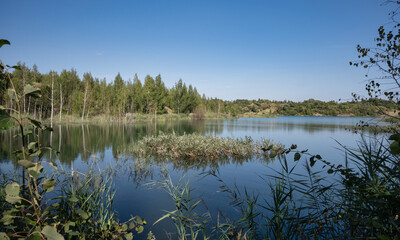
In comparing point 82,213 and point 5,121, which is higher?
point 5,121

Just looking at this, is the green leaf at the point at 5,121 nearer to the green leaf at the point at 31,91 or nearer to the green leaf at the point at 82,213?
the green leaf at the point at 31,91

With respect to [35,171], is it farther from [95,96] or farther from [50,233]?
[95,96]

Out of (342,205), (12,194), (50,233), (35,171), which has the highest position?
(35,171)

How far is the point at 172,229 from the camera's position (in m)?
5.42

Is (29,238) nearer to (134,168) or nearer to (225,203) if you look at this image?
(225,203)

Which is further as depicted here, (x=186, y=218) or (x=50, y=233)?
(x=186, y=218)

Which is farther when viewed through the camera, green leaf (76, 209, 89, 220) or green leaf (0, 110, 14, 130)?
green leaf (76, 209, 89, 220)

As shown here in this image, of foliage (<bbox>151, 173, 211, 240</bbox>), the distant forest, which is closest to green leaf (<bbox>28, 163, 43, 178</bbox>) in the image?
foliage (<bbox>151, 173, 211, 240</bbox>)

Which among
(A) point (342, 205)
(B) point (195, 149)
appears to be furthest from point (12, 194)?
(B) point (195, 149)

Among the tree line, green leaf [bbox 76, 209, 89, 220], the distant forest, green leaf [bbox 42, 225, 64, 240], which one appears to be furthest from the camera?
the tree line

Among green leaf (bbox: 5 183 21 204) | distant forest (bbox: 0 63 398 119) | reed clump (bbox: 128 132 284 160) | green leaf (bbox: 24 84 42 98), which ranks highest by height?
distant forest (bbox: 0 63 398 119)

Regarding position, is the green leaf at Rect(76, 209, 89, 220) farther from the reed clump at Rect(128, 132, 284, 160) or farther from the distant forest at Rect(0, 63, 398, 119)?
the distant forest at Rect(0, 63, 398, 119)

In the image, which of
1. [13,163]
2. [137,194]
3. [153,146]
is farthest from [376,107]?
[13,163]

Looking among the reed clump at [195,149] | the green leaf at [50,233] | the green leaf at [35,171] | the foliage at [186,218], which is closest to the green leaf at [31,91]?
the green leaf at [35,171]
